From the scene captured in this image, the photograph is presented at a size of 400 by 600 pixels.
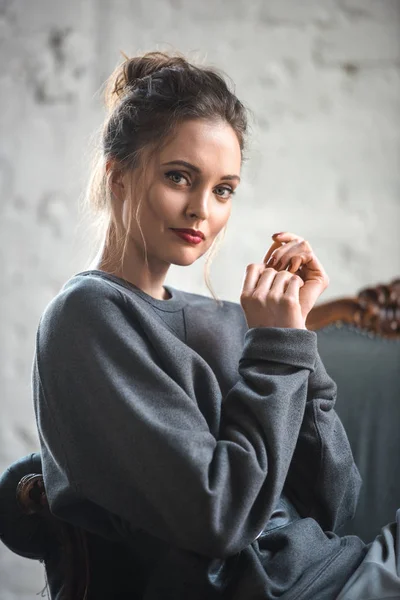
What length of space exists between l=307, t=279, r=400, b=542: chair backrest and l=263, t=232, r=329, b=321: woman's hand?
0.44m

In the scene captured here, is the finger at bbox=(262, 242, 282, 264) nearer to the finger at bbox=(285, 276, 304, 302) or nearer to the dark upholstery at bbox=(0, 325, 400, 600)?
the finger at bbox=(285, 276, 304, 302)

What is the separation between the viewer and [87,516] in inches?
46.1

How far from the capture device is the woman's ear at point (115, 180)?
1.27 m

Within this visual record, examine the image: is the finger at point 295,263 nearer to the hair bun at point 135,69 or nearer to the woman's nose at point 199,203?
the woman's nose at point 199,203

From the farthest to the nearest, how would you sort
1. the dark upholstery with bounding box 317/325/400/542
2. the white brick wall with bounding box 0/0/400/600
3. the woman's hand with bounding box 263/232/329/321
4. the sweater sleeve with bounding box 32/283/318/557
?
the white brick wall with bounding box 0/0/400/600 < the dark upholstery with bounding box 317/325/400/542 < the woman's hand with bounding box 263/232/329/321 < the sweater sleeve with bounding box 32/283/318/557

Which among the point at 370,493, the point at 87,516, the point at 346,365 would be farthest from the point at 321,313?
the point at 87,516

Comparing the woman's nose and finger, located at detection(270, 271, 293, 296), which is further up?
the woman's nose

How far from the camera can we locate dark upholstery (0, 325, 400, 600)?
1.29m

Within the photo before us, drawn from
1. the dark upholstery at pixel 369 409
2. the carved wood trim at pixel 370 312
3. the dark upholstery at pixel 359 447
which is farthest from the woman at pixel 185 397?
the carved wood trim at pixel 370 312

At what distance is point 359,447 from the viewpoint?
65.3 inches

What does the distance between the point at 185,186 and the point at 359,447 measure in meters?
0.74

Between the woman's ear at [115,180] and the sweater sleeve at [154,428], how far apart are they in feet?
0.63

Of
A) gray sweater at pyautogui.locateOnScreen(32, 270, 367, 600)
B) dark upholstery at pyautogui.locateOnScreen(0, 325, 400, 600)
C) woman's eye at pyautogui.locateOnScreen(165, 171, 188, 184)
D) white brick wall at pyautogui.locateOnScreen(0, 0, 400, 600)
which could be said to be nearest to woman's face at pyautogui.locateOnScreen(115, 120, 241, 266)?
woman's eye at pyautogui.locateOnScreen(165, 171, 188, 184)

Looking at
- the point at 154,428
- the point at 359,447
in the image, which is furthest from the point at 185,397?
the point at 359,447
